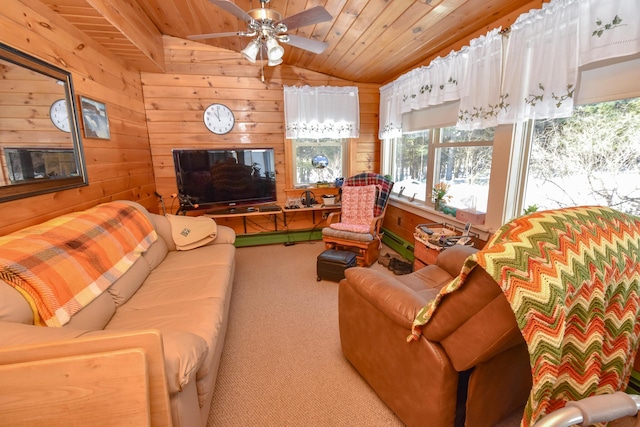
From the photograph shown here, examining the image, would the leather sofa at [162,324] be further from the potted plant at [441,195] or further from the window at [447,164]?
the window at [447,164]

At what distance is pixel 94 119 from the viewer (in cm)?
237

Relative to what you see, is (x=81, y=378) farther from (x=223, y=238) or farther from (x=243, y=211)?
(x=243, y=211)

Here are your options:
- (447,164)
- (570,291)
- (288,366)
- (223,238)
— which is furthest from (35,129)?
(447,164)

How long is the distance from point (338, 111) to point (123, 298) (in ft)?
10.9

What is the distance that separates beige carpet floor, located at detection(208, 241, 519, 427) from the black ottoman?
0.28 feet

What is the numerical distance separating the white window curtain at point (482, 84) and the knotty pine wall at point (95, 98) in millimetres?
3100

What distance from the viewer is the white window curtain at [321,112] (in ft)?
12.5

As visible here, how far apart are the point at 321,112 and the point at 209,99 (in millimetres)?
1477

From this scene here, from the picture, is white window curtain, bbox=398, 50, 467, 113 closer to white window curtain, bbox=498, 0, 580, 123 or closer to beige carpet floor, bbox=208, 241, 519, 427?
white window curtain, bbox=498, 0, 580, 123

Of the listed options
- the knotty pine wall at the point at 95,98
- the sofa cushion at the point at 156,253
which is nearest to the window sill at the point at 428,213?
the sofa cushion at the point at 156,253

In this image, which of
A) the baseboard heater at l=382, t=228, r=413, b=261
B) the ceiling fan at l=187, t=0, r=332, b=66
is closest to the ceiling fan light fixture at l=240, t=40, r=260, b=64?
the ceiling fan at l=187, t=0, r=332, b=66

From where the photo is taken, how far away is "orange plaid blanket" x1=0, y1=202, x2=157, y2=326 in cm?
122

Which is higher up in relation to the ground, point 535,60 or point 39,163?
point 535,60

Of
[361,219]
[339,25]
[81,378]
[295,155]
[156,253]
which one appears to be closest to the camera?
[81,378]
